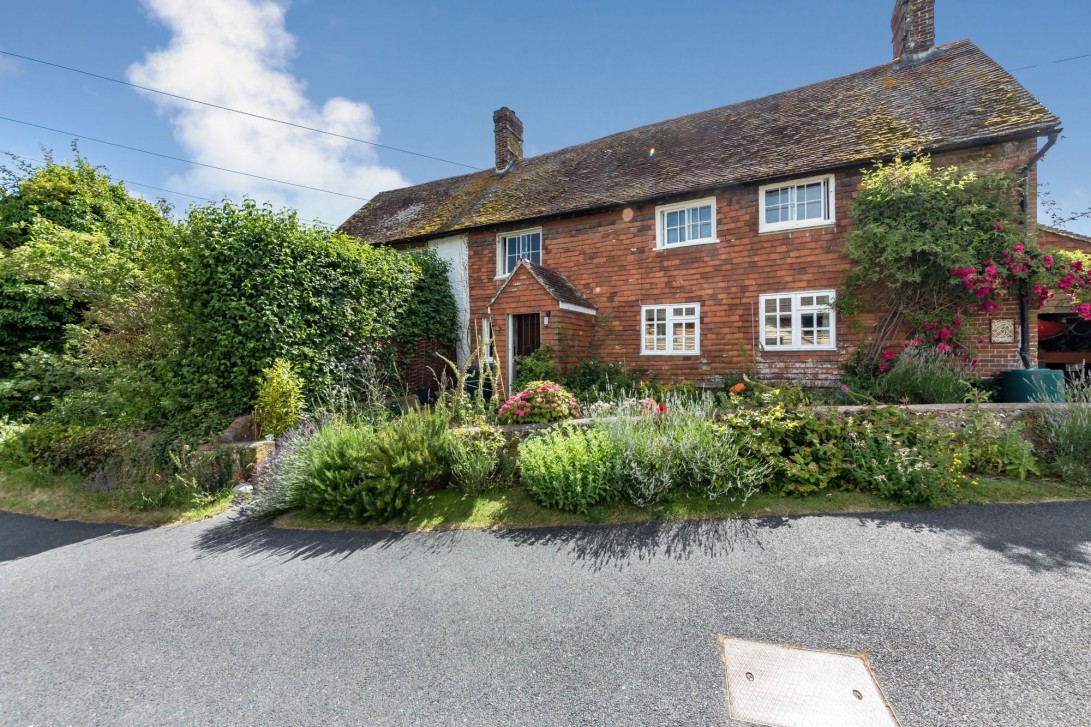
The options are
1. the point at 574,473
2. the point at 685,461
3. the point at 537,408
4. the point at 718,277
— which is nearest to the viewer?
the point at 574,473

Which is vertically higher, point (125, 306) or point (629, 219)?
point (629, 219)

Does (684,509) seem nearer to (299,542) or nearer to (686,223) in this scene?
(299,542)

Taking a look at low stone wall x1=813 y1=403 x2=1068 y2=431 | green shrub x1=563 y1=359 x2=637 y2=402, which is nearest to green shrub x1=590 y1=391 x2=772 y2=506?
low stone wall x1=813 y1=403 x2=1068 y2=431

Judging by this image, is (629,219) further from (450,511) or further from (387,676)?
(387,676)

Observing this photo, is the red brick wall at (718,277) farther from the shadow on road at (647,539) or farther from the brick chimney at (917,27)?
the shadow on road at (647,539)

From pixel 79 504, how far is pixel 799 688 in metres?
9.34

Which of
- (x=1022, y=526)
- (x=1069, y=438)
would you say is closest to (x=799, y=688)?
(x=1022, y=526)

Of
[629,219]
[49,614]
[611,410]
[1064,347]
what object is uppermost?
[629,219]

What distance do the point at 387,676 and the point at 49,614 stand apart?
3.28m

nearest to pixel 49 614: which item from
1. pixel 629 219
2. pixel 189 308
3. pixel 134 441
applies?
pixel 134 441

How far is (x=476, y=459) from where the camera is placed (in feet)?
17.4

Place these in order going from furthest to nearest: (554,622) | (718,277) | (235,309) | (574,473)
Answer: (718,277), (235,309), (574,473), (554,622)

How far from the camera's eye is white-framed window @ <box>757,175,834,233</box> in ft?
30.3

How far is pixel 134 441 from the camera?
7090 millimetres
